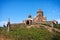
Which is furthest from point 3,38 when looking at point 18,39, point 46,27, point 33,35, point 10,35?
point 46,27

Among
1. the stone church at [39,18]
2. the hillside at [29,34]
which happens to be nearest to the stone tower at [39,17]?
the stone church at [39,18]

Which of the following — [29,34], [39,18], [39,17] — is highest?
[39,17]

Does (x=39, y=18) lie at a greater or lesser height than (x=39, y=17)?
lesser

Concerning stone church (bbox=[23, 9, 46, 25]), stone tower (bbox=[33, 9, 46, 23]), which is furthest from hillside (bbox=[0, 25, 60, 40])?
stone tower (bbox=[33, 9, 46, 23])

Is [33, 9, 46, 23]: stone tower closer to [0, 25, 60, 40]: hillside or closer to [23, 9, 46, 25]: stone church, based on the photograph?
[23, 9, 46, 25]: stone church

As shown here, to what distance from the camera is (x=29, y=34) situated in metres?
37.8

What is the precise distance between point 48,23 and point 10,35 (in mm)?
12290

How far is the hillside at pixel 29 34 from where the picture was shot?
3645 centimetres

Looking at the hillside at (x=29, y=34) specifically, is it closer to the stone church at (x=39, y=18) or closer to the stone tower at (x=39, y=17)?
the stone church at (x=39, y=18)

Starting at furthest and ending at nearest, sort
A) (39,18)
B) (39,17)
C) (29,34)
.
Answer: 1. (39,17)
2. (39,18)
3. (29,34)

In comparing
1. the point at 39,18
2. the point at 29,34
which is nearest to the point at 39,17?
the point at 39,18

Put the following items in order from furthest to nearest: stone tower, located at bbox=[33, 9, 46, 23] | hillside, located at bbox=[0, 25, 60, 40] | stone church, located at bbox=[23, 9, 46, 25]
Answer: stone tower, located at bbox=[33, 9, 46, 23] < stone church, located at bbox=[23, 9, 46, 25] < hillside, located at bbox=[0, 25, 60, 40]

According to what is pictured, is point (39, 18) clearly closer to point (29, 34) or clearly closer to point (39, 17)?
point (39, 17)

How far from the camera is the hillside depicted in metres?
36.4
